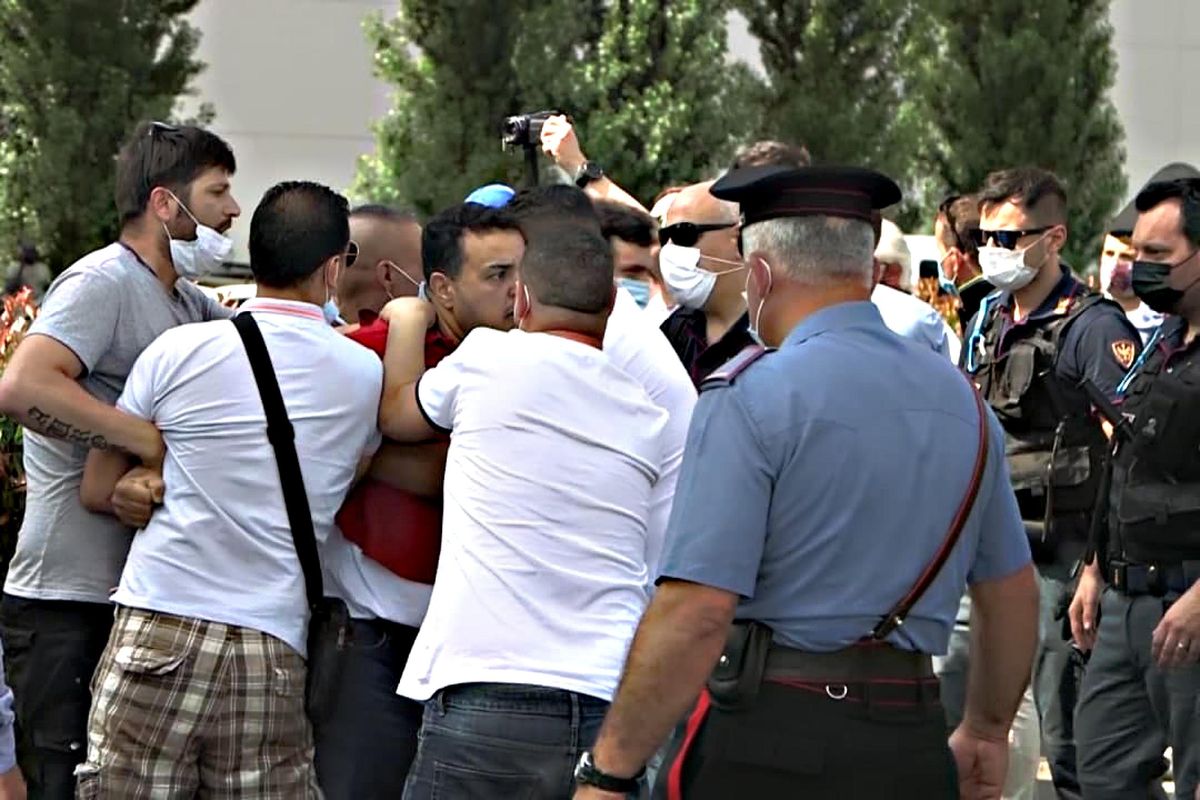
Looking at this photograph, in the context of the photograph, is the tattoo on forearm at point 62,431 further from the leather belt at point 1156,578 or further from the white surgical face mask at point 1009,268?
the white surgical face mask at point 1009,268

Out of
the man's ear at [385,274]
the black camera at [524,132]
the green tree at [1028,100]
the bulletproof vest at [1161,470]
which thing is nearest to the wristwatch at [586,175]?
the black camera at [524,132]

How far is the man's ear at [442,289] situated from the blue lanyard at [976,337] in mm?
2898

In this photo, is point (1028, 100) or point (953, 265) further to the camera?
point (1028, 100)

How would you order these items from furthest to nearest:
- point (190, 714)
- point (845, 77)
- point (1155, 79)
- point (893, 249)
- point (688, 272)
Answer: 1. point (1155, 79)
2. point (845, 77)
3. point (893, 249)
4. point (688, 272)
5. point (190, 714)

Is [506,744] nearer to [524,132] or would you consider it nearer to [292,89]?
[524,132]

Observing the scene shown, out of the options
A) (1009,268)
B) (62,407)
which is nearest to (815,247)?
(62,407)

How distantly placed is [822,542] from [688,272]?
8.38 feet

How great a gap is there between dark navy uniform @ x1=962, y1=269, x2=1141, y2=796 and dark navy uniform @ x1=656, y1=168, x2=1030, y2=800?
3037 millimetres

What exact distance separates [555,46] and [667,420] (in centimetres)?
1580

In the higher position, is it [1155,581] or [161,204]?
[161,204]

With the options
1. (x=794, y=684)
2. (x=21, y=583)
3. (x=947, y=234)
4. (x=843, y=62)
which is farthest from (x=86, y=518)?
(x=843, y=62)

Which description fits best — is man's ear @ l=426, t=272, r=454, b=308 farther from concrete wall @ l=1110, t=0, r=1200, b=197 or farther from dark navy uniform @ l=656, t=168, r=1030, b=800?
concrete wall @ l=1110, t=0, r=1200, b=197

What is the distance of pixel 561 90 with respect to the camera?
19406 mm

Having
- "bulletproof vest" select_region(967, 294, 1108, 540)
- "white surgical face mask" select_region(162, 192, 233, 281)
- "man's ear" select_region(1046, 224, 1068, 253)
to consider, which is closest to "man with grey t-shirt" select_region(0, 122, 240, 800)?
"white surgical face mask" select_region(162, 192, 233, 281)
